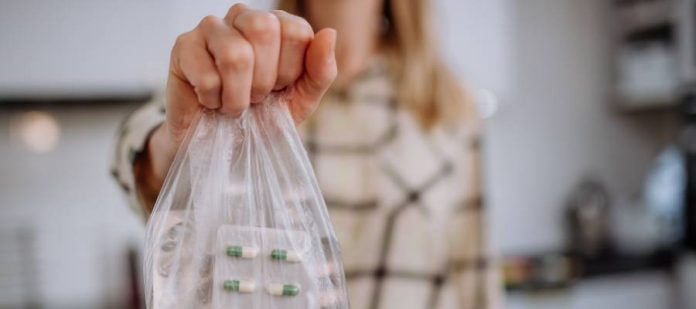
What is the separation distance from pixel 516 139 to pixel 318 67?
2028 mm

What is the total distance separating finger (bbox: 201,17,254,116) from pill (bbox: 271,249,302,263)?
0.07 m

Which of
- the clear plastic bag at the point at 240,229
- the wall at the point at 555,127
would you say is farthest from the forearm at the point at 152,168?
the wall at the point at 555,127

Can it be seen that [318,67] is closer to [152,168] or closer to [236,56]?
[236,56]

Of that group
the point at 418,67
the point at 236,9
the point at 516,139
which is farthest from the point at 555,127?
the point at 236,9

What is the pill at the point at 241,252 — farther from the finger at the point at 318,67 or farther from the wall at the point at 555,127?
the wall at the point at 555,127

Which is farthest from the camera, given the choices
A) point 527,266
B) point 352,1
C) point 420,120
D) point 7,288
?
point 527,266

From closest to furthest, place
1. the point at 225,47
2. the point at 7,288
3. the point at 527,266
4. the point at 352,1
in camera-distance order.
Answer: the point at 225,47, the point at 352,1, the point at 7,288, the point at 527,266

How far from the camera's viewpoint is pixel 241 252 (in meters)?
0.32

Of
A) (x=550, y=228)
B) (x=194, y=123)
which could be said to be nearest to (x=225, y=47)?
(x=194, y=123)

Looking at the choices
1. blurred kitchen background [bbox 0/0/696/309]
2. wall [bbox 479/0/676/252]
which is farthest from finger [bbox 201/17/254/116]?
wall [bbox 479/0/676/252]

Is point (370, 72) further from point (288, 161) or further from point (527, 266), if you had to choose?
point (527, 266)

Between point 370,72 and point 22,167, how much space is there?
119 cm

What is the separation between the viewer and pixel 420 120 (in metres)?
0.94

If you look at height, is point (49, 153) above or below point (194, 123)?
below
